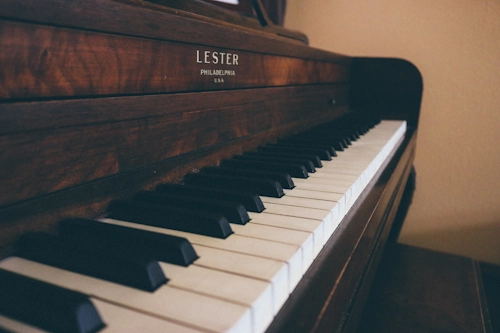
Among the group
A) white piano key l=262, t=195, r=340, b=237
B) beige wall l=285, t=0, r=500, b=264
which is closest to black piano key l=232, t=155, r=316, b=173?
white piano key l=262, t=195, r=340, b=237

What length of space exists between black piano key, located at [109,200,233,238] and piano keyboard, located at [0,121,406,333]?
0.01 meters

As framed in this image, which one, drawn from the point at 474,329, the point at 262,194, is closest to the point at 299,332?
the point at 262,194

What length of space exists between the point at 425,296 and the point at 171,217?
1080 mm

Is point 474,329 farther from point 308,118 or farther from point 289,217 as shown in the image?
point 308,118

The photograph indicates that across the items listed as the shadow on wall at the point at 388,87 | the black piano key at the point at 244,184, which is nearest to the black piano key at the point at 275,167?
the black piano key at the point at 244,184

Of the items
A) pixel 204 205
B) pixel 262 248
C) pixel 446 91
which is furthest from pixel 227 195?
pixel 446 91

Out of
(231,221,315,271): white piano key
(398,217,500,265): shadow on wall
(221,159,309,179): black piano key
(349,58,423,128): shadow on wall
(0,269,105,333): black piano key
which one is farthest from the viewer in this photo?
(398,217,500,265): shadow on wall

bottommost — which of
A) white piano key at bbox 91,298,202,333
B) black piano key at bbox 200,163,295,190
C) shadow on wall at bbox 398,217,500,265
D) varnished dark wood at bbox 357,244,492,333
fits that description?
shadow on wall at bbox 398,217,500,265

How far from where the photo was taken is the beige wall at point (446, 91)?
2391 millimetres

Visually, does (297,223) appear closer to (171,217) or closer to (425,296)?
(171,217)

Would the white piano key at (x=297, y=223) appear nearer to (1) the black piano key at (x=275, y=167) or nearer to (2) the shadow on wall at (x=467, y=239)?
(1) the black piano key at (x=275, y=167)

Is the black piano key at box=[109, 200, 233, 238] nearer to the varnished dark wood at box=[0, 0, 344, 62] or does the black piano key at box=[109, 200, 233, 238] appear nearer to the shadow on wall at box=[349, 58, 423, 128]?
the varnished dark wood at box=[0, 0, 344, 62]

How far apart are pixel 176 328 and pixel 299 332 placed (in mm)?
167

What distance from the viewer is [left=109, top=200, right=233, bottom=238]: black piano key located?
614 mm
